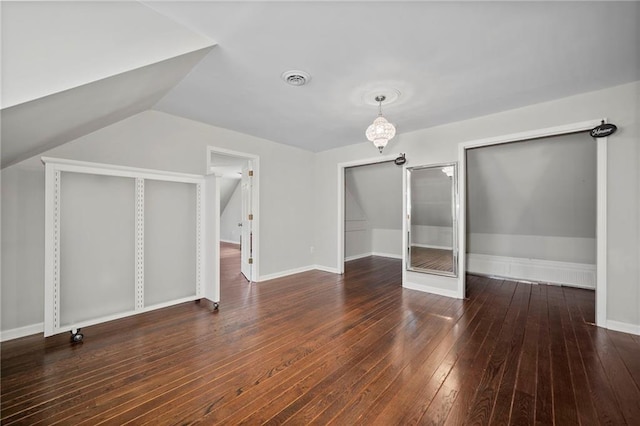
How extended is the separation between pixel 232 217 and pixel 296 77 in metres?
Result: 8.23

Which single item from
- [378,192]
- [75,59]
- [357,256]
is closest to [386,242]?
[357,256]

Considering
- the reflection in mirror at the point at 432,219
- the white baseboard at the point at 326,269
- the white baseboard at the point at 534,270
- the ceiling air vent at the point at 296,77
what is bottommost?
the white baseboard at the point at 326,269

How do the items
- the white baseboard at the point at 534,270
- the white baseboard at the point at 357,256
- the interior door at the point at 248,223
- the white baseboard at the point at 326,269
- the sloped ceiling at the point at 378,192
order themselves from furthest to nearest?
1. the white baseboard at the point at 357,256
2. the sloped ceiling at the point at 378,192
3. the white baseboard at the point at 326,269
4. the interior door at the point at 248,223
5. the white baseboard at the point at 534,270

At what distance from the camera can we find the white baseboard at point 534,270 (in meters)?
4.27

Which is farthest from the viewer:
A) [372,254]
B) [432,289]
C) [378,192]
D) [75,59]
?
[372,254]

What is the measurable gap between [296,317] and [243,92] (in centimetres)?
266

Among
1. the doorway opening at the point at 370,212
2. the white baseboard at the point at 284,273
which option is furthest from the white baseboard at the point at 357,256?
the white baseboard at the point at 284,273

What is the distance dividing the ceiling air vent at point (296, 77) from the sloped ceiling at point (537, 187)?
3.08 m

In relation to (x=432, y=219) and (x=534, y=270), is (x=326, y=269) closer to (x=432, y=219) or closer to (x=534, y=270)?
(x=432, y=219)

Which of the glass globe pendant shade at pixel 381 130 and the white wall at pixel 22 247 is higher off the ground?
the glass globe pendant shade at pixel 381 130

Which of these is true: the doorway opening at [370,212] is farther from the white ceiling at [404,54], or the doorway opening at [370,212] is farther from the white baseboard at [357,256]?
the white ceiling at [404,54]

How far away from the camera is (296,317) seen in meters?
3.04

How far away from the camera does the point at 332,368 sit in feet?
6.68

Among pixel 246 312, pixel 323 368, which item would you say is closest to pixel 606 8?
pixel 323 368
